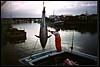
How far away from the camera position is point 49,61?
3.48m

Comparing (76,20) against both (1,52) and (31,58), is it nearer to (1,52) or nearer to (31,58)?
(31,58)

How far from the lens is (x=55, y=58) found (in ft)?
11.6

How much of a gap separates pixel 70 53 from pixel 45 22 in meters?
1.59

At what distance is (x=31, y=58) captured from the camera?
3363mm

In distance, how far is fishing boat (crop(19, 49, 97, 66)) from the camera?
3.33 meters

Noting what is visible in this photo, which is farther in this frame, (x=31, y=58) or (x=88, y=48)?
(x=88, y=48)

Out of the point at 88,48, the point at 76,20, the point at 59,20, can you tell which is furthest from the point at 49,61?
the point at 88,48

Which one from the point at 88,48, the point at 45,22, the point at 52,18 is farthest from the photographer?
the point at 88,48

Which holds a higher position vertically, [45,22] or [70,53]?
[45,22]

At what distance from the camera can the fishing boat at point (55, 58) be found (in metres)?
3.33

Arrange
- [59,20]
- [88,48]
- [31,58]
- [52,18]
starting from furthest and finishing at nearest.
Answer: [88,48], [59,20], [31,58], [52,18]

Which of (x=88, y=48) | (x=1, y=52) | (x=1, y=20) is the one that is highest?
(x=1, y=20)

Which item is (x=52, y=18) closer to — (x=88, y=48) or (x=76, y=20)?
(x=76, y=20)

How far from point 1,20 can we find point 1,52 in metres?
0.64
